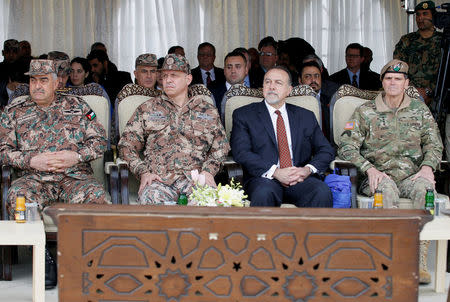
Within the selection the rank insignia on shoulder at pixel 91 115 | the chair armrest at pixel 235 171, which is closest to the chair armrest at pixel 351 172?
the chair armrest at pixel 235 171

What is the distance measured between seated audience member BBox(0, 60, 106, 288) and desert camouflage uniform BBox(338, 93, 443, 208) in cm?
172

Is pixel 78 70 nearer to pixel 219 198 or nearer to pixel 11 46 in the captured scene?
pixel 11 46

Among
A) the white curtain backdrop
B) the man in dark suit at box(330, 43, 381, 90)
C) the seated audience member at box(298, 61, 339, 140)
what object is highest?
the white curtain backdrop

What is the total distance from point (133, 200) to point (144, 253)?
227 cm

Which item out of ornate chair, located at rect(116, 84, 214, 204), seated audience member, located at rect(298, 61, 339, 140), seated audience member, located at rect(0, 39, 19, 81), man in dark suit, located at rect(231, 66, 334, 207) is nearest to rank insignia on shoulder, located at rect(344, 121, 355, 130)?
man in dark suit, located at rect(231, 66, 334, 207)

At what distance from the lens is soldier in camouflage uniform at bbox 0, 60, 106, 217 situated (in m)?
4.65

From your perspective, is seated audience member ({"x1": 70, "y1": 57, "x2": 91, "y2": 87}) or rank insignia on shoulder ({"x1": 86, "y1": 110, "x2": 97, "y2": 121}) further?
seated audience member ({"x1": 70, "y1": 57, "x2": 91, "y2": 87})

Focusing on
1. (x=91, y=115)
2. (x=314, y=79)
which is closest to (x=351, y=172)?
(x=314, y=79)

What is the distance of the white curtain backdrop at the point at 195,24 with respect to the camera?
812cm

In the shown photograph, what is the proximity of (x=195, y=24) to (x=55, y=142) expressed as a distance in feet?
13.3

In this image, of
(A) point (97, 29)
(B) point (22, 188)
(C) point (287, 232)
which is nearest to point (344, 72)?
(A) point (97, 29)

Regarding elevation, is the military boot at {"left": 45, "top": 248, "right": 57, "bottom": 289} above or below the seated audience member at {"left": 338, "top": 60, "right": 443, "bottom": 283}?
below

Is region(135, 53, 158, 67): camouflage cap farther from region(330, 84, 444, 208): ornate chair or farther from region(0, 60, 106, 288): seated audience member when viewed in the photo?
region(330, 84, 444, 208): ornate chair

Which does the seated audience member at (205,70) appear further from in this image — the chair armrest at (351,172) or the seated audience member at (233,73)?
the chair armrest at (351,172)
